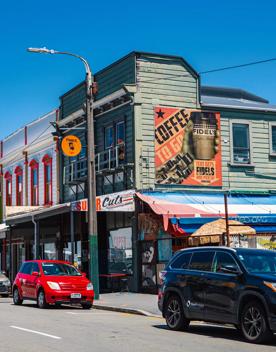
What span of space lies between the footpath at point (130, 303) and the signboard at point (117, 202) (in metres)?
3.25

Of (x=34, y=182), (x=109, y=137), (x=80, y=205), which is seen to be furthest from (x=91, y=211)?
(x=34, y=182)

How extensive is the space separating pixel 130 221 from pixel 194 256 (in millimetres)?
13012

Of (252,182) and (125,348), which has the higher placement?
(252,182)

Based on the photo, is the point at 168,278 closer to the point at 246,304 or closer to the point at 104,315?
the point at 246,304

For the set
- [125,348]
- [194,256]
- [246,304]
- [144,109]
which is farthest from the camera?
[144,109]

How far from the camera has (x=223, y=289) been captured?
12.6m

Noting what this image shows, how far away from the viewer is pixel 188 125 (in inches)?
1058

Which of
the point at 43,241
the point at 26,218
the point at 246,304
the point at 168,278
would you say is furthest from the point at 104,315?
the point at 43,241

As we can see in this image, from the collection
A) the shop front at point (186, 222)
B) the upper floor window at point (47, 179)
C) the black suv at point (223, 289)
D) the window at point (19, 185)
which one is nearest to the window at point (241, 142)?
the shop front at point (186, 222)

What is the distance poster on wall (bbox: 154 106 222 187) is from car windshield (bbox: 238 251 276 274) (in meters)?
13.4

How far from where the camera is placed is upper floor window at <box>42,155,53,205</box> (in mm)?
34188

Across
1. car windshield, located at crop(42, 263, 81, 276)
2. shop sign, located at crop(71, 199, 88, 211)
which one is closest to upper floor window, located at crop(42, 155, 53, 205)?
shop sign, located at crop(71, 199, 88, 211)

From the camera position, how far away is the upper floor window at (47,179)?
34.2 m

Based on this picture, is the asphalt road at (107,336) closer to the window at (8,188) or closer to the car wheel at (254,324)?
the car wheel at (254,324)
